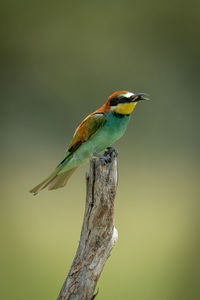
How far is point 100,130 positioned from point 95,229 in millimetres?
456

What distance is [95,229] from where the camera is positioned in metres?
1.65

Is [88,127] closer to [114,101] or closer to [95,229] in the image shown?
[114,101]

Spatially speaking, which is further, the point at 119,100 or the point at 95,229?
the point at 119,100

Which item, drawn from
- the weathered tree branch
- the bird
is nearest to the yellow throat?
the bird

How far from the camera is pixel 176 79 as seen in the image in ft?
18.1

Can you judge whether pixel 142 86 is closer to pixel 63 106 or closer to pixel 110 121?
pixel 63 106

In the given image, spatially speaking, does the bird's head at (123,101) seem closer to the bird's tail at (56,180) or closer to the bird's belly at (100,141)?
the bird's belly at (100,141)

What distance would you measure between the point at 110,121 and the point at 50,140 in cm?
307

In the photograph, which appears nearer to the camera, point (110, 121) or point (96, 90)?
point (110, 121)

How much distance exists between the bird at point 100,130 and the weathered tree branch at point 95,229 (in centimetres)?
29

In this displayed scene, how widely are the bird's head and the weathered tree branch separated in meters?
0.32

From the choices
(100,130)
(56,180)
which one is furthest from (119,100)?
(56,180)

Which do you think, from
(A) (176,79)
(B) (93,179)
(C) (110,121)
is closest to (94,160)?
(B) (93,179)

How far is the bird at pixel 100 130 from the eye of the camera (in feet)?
→ 6.20
